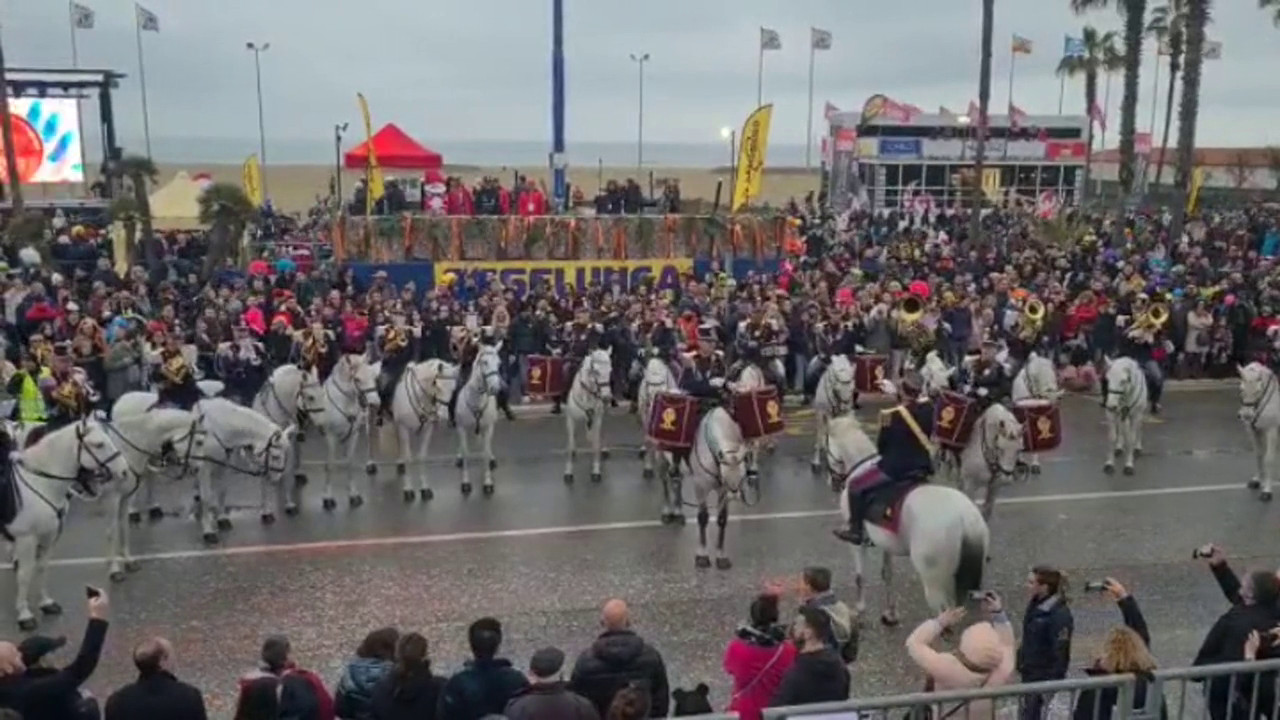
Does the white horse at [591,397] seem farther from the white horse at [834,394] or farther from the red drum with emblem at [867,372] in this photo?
the red drum with emblem at [867,372]

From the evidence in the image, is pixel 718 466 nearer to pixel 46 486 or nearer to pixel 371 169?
pixel 46 486

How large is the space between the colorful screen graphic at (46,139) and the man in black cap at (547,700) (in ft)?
139

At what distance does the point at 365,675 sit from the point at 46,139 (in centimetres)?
4212

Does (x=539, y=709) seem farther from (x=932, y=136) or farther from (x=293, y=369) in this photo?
(x=932, y=136)

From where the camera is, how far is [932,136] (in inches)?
2330

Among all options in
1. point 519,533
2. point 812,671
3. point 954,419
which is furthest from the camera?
point 519,533

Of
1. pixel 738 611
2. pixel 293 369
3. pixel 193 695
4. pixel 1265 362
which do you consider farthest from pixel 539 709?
pixel 1265 362

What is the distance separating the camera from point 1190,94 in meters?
36.3

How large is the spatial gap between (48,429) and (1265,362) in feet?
51.7

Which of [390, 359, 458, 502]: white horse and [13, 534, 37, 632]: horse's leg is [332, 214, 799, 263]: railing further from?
[13, 534, 37, 632]: horse's leg

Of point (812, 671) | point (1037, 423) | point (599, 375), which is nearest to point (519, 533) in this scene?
point (599, 375)

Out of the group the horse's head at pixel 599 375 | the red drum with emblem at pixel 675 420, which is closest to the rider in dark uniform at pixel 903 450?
the red drum with emblem at pixel 675 420

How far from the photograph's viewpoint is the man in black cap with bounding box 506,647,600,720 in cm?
628

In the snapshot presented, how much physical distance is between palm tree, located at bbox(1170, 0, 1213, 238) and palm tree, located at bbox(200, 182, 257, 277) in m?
27.6
